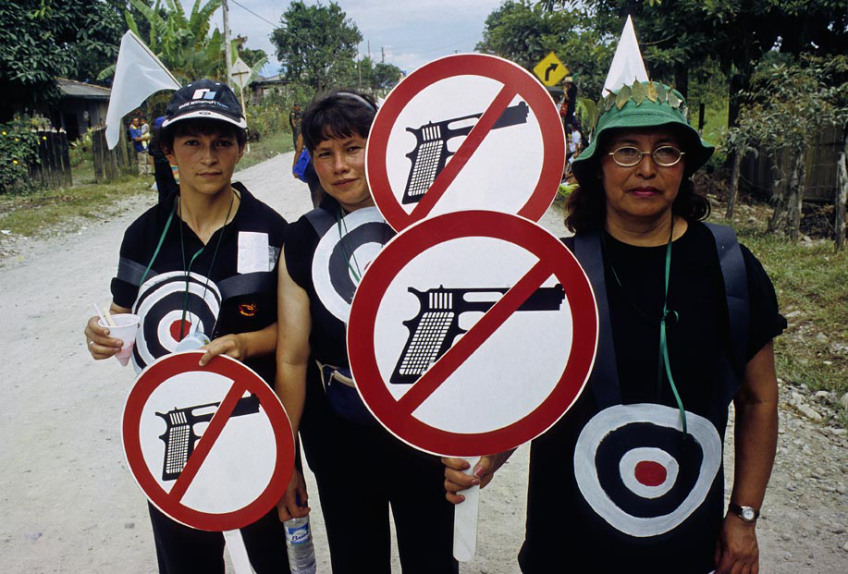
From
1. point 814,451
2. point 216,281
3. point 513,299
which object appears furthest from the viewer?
point 814,451

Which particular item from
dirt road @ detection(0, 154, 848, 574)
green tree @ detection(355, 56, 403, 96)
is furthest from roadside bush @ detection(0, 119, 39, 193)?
green tree @ detection(355, 56, 403, 96)

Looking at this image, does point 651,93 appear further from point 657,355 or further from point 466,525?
point 466,525

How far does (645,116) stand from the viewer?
4.81ft

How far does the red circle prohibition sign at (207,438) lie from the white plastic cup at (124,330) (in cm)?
20

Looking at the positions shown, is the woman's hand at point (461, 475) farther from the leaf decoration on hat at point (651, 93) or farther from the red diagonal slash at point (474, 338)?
the leaf decoration on hat at point (651, 93)

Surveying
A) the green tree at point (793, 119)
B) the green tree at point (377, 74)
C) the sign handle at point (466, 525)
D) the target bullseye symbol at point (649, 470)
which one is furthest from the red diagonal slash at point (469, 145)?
the green tree at point (377, 74)

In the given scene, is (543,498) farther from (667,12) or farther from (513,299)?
(667,12)

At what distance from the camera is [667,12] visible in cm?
1014

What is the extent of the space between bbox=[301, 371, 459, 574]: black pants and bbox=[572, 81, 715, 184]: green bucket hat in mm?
998

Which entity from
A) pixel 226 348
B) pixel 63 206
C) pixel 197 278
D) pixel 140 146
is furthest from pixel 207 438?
pixel 140 146

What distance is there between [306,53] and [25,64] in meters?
53.7

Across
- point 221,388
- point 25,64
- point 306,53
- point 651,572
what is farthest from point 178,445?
point 306,53

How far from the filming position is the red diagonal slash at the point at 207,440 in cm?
163

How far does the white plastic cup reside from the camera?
5.73ft
